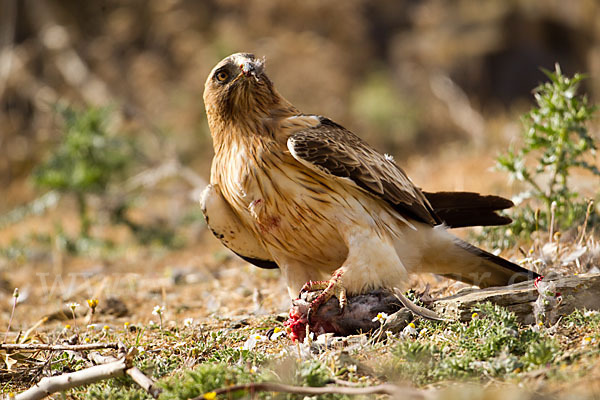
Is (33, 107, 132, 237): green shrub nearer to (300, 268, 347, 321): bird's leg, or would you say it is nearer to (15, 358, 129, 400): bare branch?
(300, 268, 347, 321): bird's leg

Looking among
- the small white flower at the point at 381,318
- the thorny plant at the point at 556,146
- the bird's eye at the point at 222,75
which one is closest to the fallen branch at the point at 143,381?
the small white flower at the point at 381,318

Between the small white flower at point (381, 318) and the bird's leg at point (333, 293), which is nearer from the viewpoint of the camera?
the small white flower at point (381, 318)

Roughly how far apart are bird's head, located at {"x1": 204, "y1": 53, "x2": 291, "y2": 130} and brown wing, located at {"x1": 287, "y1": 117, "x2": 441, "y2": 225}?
397 mm

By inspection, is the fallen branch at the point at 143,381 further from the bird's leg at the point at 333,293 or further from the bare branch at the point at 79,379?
the bird's leg at the point at 333,293

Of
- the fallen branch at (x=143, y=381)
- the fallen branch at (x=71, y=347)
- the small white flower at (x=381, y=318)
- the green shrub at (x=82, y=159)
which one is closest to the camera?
the fallen branch at (x=143, y=381)

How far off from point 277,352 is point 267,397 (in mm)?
906

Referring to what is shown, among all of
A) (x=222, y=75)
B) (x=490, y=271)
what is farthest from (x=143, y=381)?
(x=490, y=271)

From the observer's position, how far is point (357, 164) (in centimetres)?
422

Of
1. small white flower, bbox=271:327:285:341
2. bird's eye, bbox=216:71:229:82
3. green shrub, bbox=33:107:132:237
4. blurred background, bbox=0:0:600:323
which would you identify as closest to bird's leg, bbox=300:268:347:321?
small white flower, bbox=271:327:285:341

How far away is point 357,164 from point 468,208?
1.03 m

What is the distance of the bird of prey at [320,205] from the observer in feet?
13.5

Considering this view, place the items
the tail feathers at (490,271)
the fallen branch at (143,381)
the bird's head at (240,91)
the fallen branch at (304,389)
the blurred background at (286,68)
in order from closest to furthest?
the fallen branch at (304,389) → the fallen branch at (143,381) → the tail feathers at (490,271) → the bird's head at (240,91) → the blurred background at (286,68)

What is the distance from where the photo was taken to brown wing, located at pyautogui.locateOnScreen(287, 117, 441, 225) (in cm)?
412

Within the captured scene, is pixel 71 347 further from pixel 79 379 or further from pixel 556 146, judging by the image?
pixel 556 146
